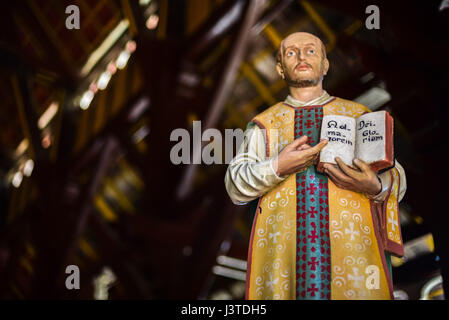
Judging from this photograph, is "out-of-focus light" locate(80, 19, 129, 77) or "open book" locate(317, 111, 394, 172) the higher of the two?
"out-of-focus light" locate(80, 19, 129, 77)

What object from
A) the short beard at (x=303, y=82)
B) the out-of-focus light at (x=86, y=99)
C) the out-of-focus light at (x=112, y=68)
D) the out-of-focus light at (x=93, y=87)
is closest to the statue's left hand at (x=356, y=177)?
the short beard at (x=303, y=82)

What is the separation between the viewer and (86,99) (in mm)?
11055

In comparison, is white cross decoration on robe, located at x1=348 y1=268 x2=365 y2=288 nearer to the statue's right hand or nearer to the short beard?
the statue's right hand

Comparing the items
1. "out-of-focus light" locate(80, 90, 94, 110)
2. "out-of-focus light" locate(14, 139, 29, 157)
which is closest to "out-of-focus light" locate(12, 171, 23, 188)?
"out-of-focus light" locate(14, 139, 29, 157)

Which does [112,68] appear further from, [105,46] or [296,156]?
[296,156]

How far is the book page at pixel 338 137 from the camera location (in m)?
2.37

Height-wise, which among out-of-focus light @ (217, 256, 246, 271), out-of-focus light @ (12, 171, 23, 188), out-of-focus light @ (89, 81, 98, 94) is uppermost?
out-of-focus light @ (89, 81, 98, 94)

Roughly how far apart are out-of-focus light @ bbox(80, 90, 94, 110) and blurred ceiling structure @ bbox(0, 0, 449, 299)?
3cm

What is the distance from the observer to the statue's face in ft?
8.55

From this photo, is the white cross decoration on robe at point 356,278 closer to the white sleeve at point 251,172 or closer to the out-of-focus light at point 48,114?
the white sleeve at point 251,172

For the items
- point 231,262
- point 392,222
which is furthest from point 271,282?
point 231,262

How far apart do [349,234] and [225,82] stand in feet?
13.5
